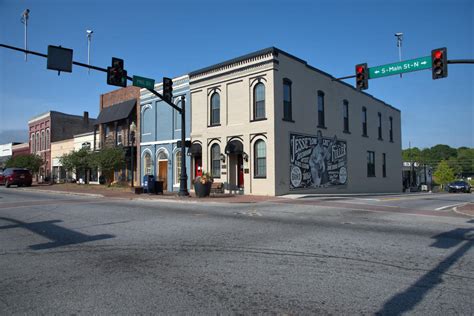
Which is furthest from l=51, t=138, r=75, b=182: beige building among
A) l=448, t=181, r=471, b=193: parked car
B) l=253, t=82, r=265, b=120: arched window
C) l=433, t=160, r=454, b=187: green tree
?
l=433, t=160, r=454, b=187: green tree

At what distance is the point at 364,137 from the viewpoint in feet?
100

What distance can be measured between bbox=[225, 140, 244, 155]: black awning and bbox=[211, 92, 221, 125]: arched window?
1.97m

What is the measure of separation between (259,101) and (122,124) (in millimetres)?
15582

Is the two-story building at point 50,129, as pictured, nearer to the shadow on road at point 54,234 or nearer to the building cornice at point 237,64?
the building cornice at point 237,64

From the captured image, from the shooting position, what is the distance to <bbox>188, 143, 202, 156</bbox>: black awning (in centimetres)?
2461

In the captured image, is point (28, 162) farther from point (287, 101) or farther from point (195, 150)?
point (287, 101)

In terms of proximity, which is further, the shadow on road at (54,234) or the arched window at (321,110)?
the arched window at (321,110)

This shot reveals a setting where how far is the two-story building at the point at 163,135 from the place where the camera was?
26.2 m

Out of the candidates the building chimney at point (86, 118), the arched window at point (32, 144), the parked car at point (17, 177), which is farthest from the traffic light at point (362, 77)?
the arched window at point (32, 144)

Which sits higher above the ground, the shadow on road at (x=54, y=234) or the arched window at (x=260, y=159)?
the arched window at (x=260, y=159)

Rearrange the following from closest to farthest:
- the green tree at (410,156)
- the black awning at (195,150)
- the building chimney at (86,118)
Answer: the black awning at (195,150) < the building chimney at (86,118) < the green tree at (410,156)

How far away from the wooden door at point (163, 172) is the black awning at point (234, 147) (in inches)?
278

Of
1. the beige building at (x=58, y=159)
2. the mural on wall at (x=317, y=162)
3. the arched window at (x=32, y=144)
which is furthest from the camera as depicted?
the arched window at (x=32, y=144)

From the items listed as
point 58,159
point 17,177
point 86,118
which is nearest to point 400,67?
point 17,177
